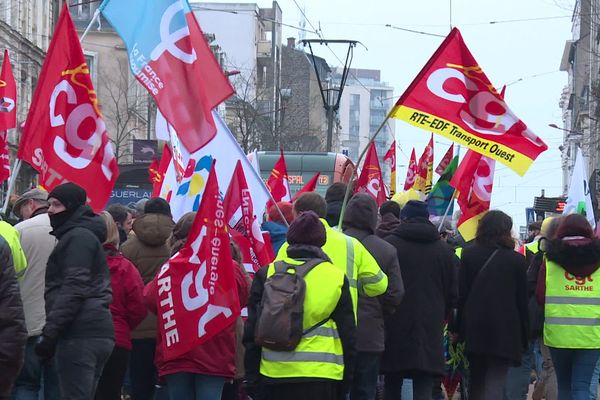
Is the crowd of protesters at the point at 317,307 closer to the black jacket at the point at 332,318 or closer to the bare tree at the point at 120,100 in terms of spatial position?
the black jacket at the point at 332,318

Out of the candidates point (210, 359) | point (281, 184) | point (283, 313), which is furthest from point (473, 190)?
point (283, 313)

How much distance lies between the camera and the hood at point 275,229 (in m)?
10.9

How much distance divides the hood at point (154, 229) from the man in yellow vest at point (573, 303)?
287 cm

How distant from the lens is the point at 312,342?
23.3ft

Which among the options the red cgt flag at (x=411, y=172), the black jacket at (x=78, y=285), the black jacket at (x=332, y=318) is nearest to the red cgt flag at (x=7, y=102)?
the black jacket at (x=78, y=285)

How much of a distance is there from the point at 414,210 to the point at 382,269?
2.96ft

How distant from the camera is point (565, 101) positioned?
5192 inches

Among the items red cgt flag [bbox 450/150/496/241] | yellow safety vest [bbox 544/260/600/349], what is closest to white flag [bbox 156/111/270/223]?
yellow safety vest [bbox 544/260/600/349]

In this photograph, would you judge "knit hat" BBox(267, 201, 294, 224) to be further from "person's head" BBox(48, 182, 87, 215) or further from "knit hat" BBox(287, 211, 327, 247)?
"knit hat" BBox(287, 211, 327, 247)

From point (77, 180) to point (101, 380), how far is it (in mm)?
1474

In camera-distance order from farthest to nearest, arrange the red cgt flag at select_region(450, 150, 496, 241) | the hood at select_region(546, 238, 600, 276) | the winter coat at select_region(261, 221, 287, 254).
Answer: the red cgt flag at select_region(450, 150, 496, 241), the winter coat at select_region(261, 221, 287, 254), the hood at select_region(546, 238, 600, 276)

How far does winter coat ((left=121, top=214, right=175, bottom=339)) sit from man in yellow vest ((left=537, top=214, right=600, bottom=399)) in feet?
9.43

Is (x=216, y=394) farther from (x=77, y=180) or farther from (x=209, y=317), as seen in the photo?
(x=77, y=180)

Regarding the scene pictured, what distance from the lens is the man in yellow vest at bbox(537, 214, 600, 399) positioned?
9.88 meters
